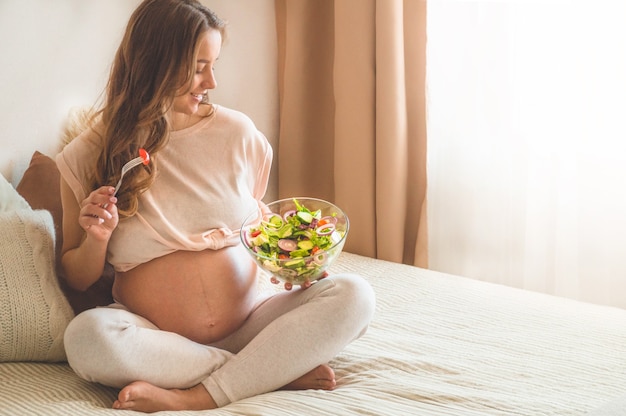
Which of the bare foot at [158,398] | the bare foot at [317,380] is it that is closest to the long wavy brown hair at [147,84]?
the bare foot at [158,398]

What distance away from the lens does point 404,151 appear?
2.36 metres

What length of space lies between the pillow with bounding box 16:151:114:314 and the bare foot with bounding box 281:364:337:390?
0.48 metres

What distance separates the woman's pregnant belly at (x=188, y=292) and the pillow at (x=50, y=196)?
12 cm

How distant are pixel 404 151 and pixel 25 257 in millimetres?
1146

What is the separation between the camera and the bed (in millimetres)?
1427

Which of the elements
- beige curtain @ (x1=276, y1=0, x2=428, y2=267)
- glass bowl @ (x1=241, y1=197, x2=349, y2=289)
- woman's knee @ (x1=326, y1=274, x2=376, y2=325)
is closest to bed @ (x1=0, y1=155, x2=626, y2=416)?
woman's knee @ (x1=326, y1=274, x2=376, y2=325)

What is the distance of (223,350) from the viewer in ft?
5.26

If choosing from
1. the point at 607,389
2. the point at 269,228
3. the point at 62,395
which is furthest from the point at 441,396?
the point at 62,395

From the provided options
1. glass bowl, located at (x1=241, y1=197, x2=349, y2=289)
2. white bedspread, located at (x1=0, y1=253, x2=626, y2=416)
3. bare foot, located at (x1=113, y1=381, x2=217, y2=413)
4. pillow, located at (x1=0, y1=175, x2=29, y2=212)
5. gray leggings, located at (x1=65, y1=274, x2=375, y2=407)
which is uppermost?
pillow, located at (x1=0, y1=175, x2=29, y2=212)

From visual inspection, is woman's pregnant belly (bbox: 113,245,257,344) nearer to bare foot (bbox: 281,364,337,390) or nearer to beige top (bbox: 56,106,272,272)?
beige top (bbox: 56,106,272,272)

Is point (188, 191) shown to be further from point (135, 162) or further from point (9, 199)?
point (9, 199)

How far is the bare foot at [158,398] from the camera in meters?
1.43

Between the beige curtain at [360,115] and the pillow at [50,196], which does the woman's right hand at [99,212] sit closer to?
the pillow at [50,196]

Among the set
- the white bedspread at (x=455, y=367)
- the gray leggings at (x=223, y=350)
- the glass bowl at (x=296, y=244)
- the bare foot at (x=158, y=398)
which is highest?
the glass bowl at (x=296, y=244)
